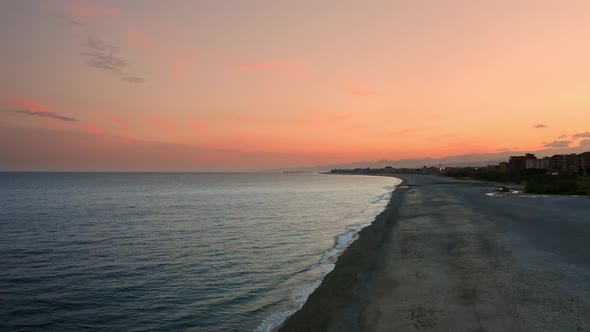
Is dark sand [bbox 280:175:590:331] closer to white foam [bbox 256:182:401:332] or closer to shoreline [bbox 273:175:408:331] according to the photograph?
shoreline [bbox 273:175:408:331]

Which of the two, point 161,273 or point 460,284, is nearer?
point 460,284

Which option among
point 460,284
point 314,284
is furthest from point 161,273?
point 460,284

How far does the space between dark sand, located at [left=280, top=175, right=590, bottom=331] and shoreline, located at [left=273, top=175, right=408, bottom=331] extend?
0.10 ft

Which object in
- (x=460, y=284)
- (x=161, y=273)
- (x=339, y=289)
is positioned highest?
(x=460, y=284)

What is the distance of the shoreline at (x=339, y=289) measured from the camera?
1072 centimetres

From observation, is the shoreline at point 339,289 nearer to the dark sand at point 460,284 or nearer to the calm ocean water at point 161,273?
the dark sand at point 460,284

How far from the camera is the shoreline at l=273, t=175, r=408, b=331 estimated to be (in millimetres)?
10719

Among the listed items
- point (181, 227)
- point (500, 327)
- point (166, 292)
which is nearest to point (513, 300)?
point (500, 327)

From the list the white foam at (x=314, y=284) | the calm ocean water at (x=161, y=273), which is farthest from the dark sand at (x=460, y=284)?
the calm ocean water at (x=161, y=273)

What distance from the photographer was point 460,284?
1289 centimetres

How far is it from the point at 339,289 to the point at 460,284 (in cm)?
407

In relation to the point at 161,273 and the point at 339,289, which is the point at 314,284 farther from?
the point at 161,273

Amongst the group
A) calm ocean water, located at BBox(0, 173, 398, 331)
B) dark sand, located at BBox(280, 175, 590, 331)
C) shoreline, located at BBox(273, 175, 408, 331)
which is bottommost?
calm ocean water, located at BBox(0, 173, 398, 331)

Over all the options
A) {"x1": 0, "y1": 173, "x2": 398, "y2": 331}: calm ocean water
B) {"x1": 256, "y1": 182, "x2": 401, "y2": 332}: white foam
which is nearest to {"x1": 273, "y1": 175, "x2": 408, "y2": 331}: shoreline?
{"x1": 256, "y1": 182, "x2": 401, "y2": 332}: white foam
